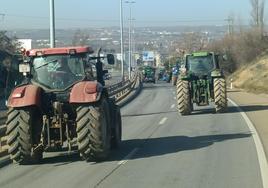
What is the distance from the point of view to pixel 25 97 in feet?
45.8

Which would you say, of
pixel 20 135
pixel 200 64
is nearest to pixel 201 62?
pixel 200 64

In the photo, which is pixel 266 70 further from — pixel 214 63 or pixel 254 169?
pixel 254 169

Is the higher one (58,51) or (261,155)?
(58,51)

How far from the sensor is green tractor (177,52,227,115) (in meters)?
28.4

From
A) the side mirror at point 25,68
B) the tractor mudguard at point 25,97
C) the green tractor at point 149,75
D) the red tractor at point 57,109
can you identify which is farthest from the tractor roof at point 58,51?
the green tractor at point 149,75

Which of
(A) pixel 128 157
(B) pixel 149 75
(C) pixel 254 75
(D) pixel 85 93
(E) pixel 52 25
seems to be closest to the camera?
(D) pixel 85 93

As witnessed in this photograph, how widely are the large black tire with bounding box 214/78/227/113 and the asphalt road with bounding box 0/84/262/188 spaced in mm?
7600

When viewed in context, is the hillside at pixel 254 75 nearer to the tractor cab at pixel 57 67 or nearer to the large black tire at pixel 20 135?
the tractor cab at pixel 57 67

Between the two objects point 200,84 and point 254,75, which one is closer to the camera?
point 200,84

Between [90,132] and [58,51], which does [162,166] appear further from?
[58,51]

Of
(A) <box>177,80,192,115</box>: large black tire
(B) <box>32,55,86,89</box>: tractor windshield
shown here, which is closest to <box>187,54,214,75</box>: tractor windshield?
(A) <box>177,80,192,115</box>: large black tire

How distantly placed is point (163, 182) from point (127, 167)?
2.05m

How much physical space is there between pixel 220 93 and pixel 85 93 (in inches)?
602

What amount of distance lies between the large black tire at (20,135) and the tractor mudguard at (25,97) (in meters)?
0.20
